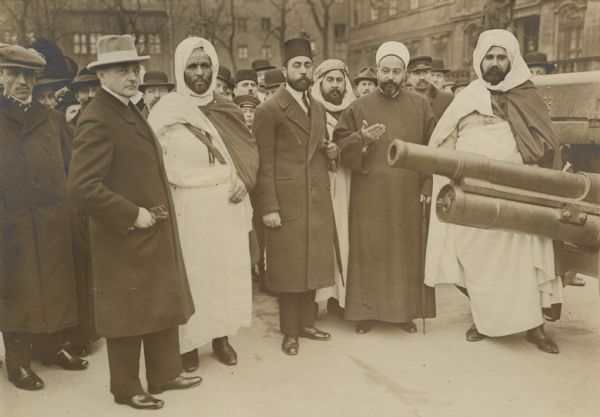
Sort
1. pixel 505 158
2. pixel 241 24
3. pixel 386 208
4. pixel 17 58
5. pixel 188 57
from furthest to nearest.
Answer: pixel 241 24
pixel 386 208
pixel 505 158
pixel 188 57
pixel 17 58

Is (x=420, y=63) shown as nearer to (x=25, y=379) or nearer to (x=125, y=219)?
(x=125, y=219)

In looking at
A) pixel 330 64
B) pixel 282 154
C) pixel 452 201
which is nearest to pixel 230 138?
pixel 282 154

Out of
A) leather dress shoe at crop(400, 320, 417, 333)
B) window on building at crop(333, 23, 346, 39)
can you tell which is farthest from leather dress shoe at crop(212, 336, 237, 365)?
window on building at crop(333, 23, 346, 39)

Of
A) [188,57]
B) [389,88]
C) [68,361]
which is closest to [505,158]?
[389,88]

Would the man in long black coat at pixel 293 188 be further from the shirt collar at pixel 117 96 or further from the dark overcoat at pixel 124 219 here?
the shirt collar at pixel 117 96

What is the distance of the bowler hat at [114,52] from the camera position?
12.1ft

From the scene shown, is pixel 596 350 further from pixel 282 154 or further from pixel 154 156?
pixel 154 156

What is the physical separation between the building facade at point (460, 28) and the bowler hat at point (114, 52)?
12112 millimetres

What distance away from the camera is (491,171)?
3.93m

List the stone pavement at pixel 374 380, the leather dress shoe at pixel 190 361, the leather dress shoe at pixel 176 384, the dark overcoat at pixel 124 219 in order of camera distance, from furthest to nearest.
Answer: the leather dress shoe at pixel 190 361 → the leather dress shoe at pixel 176 384 → the stone pavement at pixel 374 380 → the dark overcoat at pixel 124 219

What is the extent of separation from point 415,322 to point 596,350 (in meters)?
1.50

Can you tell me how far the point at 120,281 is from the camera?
370 cm

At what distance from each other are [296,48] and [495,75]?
5.24 feet

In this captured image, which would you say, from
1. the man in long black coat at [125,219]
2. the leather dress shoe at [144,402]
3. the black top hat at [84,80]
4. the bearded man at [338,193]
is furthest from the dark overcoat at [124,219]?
the black top hat at [84,80]
